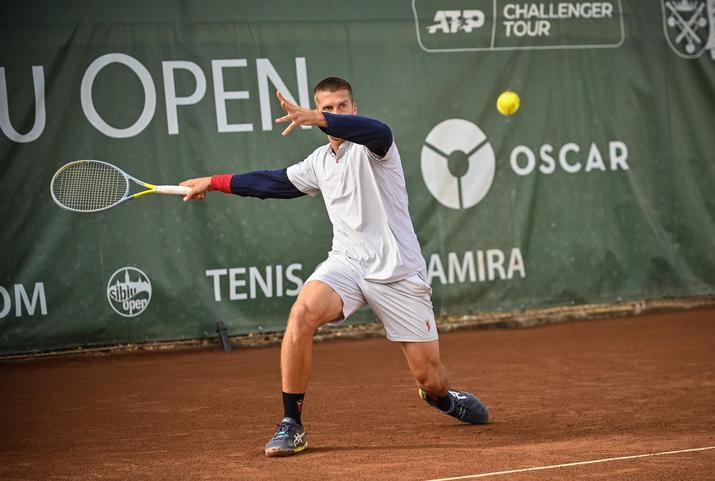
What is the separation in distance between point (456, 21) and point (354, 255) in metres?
3.92

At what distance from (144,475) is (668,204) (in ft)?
19.2

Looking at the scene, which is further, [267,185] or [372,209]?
[267,185]

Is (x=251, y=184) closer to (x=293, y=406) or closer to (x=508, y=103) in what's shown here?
(x=293, y=406)

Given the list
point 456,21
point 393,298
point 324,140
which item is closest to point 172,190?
point 393,298

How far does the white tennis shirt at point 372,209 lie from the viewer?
15.5ft

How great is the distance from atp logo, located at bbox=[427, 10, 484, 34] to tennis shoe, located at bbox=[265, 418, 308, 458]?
176 inches

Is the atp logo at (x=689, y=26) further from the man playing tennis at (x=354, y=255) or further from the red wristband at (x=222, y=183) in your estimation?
the red wristband at (x=222, y=183)

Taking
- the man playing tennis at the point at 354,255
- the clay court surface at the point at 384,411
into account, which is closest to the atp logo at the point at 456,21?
the clay court surface at the point at 384,411

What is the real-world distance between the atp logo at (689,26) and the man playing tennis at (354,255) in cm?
481

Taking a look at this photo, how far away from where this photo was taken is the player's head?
183 inches

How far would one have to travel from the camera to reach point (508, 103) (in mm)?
7934

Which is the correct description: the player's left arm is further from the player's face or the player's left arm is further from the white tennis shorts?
the white tennis shorts

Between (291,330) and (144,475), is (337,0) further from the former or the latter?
(144,475)

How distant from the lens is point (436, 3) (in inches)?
322
